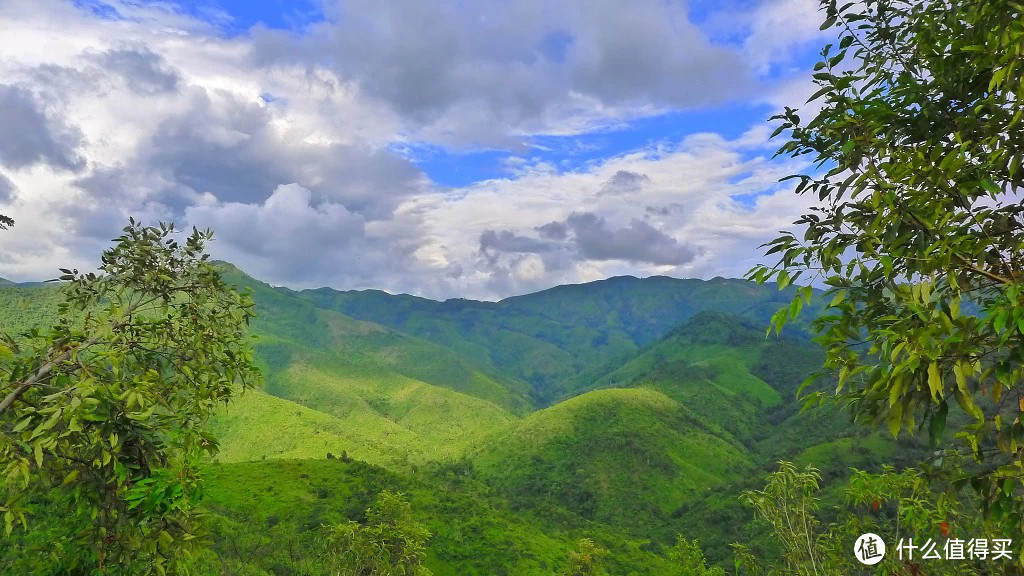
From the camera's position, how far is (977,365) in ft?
13.8

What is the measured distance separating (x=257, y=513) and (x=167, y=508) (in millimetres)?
90827

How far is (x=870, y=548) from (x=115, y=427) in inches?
437

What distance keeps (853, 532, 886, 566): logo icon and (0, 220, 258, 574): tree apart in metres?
9.95

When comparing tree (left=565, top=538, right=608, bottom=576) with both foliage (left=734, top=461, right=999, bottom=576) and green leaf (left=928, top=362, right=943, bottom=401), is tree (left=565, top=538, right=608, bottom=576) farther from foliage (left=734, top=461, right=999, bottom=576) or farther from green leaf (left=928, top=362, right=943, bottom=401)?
green leaf (left=928, top=362, right=943, bottom=401)

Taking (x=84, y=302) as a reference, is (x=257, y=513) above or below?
below

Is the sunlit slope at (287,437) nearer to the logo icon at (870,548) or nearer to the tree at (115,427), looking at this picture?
the tree at (115,427)

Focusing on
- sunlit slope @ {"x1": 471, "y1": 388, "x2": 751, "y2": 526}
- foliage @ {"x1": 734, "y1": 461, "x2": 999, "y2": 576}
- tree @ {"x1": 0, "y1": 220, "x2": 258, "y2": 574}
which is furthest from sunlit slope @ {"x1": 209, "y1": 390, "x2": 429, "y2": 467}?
tree @ {"x1": 0, "y1": 220, "x2": 258, "y2": 574}

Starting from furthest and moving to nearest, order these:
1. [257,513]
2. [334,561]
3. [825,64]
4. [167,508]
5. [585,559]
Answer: [257,513], [585,559], [334,561], [825,64], [167,508]

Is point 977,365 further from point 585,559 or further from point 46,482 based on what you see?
point 585,559

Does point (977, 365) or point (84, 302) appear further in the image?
point (84, 302)

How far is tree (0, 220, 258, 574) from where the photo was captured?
5230 mm

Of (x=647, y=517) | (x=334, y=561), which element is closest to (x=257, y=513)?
(x=334, y=561)

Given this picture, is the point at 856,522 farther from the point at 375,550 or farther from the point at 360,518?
the point at 360,518

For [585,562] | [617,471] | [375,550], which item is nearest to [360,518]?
[585,562]
